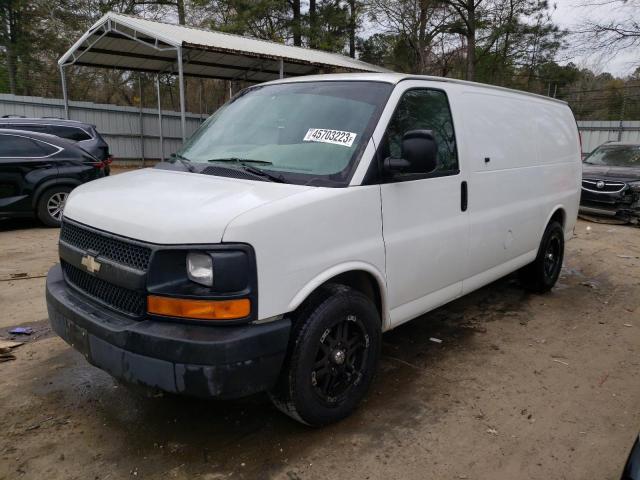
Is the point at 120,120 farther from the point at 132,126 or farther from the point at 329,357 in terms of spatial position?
the point at 329,357

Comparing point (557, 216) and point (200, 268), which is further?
point (557, 216)

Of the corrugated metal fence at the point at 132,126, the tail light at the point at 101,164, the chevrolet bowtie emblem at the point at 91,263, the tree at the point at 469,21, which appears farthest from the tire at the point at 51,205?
the tree at the point at 469,21

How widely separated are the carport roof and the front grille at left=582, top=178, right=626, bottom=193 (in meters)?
7.94

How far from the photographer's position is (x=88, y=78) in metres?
22.4

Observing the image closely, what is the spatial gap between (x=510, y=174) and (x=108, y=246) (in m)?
3.38

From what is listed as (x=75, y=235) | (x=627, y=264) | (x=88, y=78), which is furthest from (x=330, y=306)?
(x=88, y=78)

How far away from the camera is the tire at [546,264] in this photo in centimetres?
559

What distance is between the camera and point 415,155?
3.10 metres

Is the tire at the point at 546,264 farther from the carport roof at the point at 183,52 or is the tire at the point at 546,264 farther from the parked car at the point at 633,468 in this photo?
the carport roof at the point at 183,52

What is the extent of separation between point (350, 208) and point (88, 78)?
22.9 m

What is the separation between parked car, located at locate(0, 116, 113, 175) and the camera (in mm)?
9883

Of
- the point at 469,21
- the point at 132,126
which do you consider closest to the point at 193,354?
the point at 132,126

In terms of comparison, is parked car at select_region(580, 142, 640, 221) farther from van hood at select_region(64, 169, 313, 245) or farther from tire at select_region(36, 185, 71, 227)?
tire at select_region(36, 185, 71, 227)

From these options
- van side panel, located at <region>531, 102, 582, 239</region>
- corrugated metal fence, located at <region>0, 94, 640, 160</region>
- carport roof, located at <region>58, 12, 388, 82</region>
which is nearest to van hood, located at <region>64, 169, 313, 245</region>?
van side panel, located at <region>531, 102, 582, 239</region>
